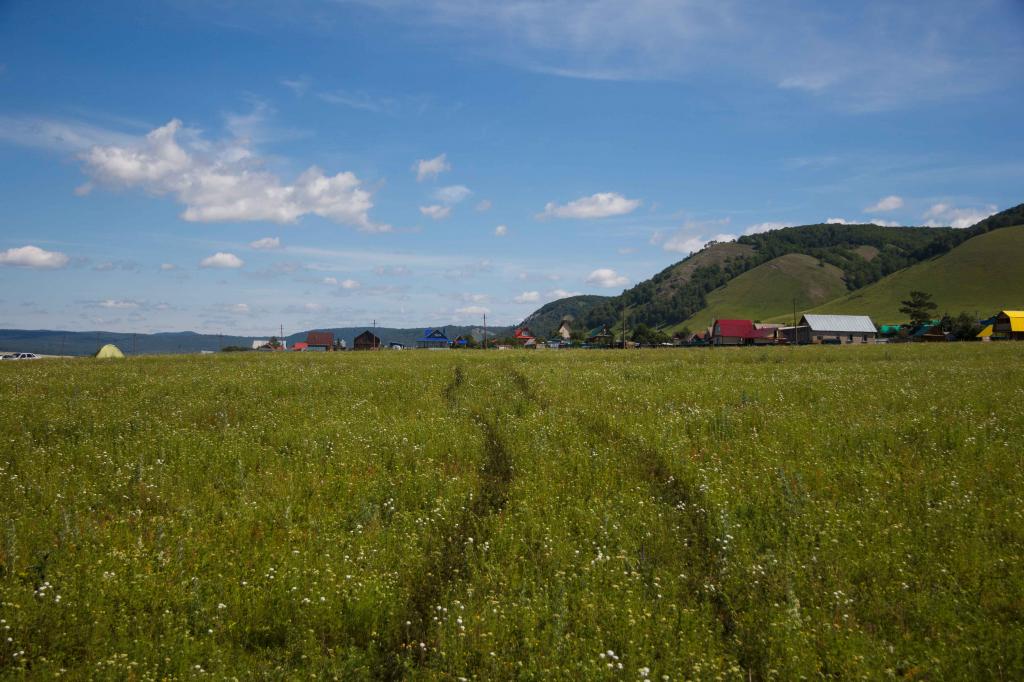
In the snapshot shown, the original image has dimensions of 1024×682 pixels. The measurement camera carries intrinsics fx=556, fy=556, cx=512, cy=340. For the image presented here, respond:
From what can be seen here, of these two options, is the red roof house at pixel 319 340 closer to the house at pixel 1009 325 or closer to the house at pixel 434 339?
the house at pixel 434 339

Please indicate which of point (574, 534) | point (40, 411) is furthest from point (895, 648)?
point (40, 411)

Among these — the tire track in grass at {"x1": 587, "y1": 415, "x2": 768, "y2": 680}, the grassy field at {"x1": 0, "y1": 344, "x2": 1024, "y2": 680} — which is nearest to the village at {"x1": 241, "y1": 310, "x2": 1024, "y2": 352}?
the grassy field at {"x1": 0, "y1": 344, "x2": 1024, "y2": 680}

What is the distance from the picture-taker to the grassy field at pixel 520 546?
5891 millimetres

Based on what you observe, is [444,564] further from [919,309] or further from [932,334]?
[919,309]

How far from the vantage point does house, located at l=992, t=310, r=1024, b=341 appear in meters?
112

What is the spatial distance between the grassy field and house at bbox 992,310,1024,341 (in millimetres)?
131678

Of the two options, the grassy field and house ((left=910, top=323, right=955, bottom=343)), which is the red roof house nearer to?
house ((left=910, top=323, right=955, bottom=343))

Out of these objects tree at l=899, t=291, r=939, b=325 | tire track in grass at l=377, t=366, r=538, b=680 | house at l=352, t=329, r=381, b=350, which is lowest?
tire track in grass at l=377, t=366, r=538, b=680

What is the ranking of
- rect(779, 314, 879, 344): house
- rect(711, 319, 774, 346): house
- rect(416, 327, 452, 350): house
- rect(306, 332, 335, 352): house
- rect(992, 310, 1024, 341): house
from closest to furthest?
rect(992, 310, 1024, 341): house, rect(779, 314, 879, 344): house, rect(416, 327, 452, 350): house, rect(306, 332, 335, 352): house, rect(711, 319, 774, 346): house

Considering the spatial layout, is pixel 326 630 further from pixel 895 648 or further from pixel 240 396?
pixel 240 396

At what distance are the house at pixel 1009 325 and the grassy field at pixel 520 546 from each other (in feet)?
432

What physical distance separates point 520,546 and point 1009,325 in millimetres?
147576

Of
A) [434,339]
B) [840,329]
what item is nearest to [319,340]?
[434,339]

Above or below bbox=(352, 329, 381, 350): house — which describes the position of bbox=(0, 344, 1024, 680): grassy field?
below
